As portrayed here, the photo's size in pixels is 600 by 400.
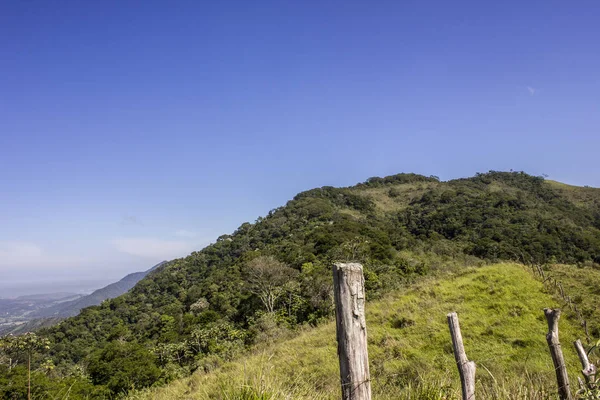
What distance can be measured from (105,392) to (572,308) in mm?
19012

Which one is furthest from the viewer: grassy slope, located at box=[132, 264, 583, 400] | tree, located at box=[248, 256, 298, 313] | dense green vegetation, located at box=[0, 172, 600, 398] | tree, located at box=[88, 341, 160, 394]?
tree, located at box=[248, 256, 298, 313]

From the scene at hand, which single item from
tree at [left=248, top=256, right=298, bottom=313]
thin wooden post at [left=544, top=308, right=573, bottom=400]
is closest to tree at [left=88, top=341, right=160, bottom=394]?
tree at [left=248, top=256, right=298, bottom=313]

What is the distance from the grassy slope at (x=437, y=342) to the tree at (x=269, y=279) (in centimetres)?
1352

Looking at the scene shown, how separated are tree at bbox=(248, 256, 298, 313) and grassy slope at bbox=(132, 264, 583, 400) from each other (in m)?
13.5

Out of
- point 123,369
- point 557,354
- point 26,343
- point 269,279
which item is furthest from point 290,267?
point 557,354

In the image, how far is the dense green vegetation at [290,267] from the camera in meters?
21.1

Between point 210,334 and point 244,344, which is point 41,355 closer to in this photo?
point 210,334

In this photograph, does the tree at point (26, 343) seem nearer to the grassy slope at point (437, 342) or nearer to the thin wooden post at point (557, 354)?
the grassy slope at point (437, 342)

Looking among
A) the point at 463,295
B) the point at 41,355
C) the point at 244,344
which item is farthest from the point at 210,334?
the point at 41,355

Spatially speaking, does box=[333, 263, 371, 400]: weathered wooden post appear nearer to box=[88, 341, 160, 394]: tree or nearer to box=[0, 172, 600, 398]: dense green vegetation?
box=[0, 172, 600, 398]: dense green vegetation

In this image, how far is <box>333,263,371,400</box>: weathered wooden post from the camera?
2584 mm

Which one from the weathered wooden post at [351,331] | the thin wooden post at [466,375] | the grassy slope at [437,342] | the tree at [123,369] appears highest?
the weathered wooden post at [351,331]

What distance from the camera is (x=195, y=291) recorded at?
41.4m

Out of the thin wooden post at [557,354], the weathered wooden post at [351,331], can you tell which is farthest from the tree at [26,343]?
the thin wooden post at [557,354]
